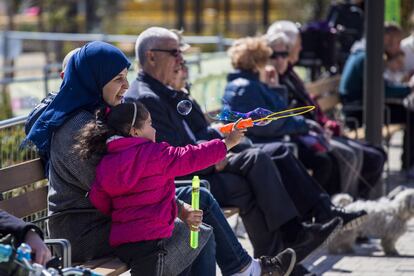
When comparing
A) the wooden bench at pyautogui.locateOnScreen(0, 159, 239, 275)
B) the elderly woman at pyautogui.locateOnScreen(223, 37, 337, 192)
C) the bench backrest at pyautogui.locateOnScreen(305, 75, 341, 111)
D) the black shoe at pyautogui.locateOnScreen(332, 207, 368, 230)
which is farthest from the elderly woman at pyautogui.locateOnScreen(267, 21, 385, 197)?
the wooden bench at pyautogui.locateOnScreen(0, 159, 239, 275)

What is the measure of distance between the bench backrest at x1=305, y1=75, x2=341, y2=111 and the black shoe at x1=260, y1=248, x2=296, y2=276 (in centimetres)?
372

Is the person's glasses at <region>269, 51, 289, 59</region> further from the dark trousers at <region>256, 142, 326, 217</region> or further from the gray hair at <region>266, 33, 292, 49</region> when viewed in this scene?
the dark trousers at <region>256, 142, 326, 217</region>

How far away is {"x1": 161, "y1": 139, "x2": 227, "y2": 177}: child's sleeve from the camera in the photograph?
15.1ft

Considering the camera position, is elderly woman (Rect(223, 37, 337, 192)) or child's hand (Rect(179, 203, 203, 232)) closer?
child's hand (Rect(179, 203, 203, 232))

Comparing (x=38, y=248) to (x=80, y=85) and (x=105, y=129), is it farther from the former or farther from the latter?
(x=80, y=85)

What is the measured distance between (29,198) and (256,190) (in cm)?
158

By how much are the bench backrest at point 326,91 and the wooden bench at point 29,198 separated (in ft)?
14.4

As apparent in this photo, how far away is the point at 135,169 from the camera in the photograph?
457 centimetres

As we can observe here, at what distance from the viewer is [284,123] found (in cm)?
734

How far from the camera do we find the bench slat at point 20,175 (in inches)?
195

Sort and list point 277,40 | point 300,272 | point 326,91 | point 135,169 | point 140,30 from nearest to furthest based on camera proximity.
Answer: point 135,169, point 300,272, point 277,40, point 326,91, point 140,30

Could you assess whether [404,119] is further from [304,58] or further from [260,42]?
[260,42]

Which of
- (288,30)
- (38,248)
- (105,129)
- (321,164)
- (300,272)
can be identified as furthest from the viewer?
(288,30)

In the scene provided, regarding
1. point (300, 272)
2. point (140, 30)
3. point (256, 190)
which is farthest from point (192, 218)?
point (140, 30)
